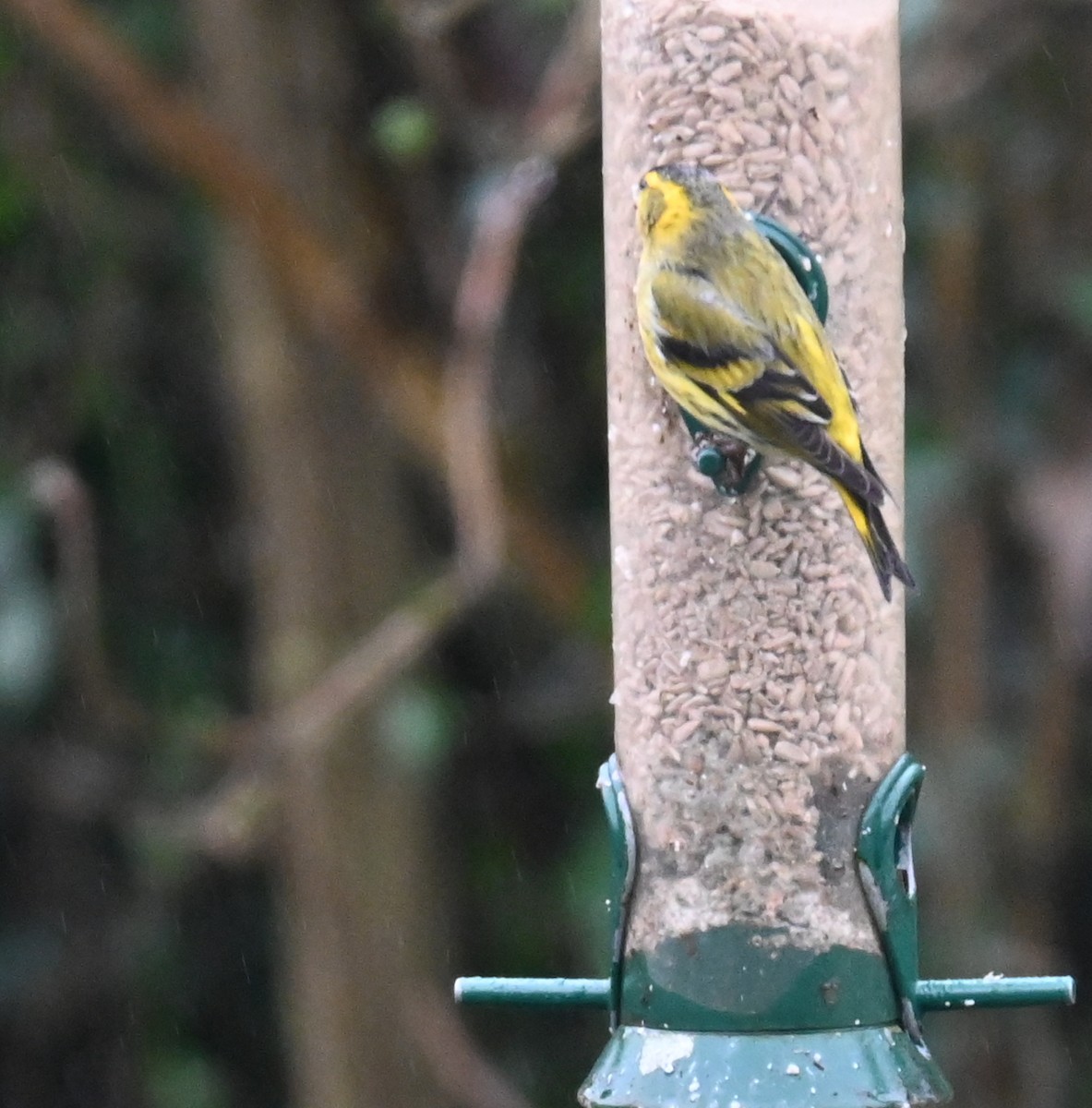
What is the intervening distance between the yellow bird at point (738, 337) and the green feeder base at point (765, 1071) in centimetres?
66

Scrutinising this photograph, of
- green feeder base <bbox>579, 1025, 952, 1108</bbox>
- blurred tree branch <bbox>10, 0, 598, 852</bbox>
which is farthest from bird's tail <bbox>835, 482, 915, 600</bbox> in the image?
blurred tree branch <bbox>10, 0, 598, 852</bbox>

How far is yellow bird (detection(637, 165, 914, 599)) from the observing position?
319 cm

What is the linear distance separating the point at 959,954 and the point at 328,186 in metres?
2.41

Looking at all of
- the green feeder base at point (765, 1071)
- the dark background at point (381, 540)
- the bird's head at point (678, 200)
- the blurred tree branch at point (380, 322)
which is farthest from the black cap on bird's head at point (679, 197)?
the blurred tree branch at point (380, 322)

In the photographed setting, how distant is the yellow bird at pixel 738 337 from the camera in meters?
3.19

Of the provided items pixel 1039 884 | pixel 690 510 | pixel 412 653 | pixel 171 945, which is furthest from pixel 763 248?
pixel 171 945

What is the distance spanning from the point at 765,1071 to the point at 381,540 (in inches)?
115

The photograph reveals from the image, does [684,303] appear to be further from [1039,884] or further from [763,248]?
[1039,884]

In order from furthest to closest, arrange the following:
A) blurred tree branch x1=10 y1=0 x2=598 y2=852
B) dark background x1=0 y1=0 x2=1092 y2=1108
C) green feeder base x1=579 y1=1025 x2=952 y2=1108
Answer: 1. dark background x1=0 y1=0 x2=1092 y2=1108
2. blurred tree branch x1=10 y1=0 x2=598 y2=852
3. green feeder base x1=579 y1=1025 x2=952 y2=1108

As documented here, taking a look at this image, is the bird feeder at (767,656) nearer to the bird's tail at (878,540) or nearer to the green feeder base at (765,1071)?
the green feeder base at (765,1071)

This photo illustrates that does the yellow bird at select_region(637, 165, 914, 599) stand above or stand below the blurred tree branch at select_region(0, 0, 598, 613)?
below

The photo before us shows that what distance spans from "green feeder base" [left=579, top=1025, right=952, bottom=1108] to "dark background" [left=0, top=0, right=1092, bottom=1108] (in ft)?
5.56

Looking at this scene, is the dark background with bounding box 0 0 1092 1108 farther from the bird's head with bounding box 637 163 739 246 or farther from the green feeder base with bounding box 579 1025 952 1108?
the green feeder base with bounding box 579 1025 952 1108

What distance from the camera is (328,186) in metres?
5.50
